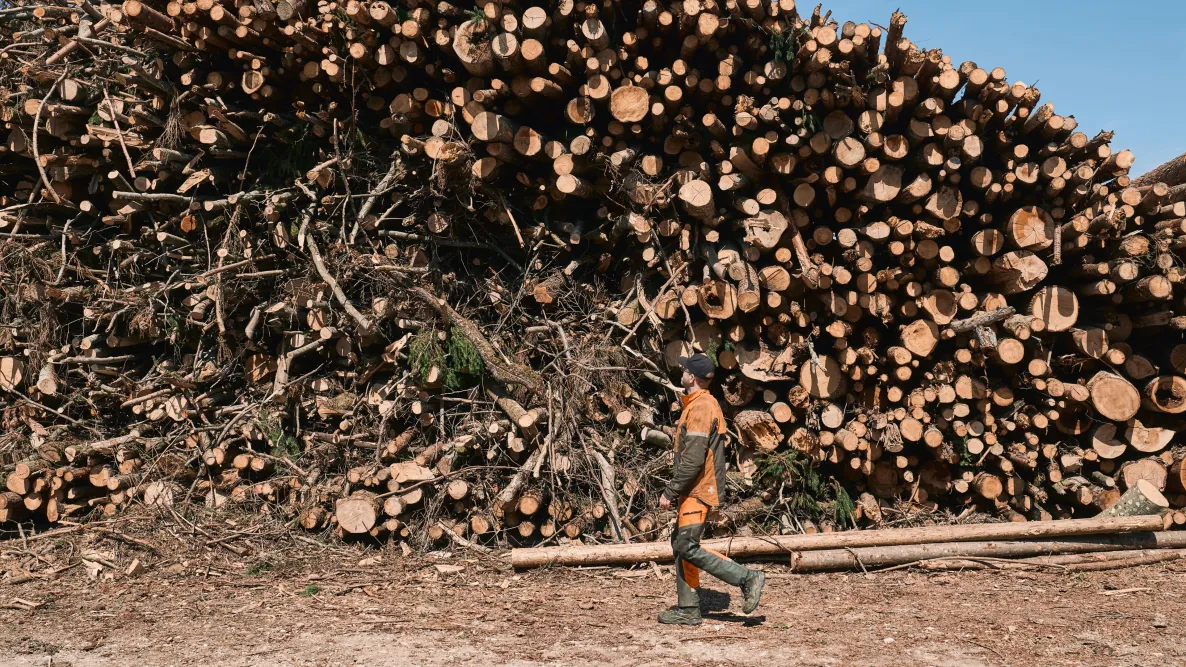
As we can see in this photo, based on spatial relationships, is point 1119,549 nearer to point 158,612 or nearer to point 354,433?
point 354,433

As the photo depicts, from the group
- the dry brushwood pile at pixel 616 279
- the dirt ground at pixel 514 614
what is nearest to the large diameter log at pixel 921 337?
the dry brushwood pile at pixel 616 279

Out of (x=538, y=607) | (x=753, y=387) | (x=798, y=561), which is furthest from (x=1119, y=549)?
(x=538, y=607)

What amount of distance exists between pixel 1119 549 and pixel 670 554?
3.38m

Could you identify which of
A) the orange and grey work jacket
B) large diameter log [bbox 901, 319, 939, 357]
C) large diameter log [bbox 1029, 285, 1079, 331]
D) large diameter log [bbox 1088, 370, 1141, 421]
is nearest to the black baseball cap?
the orange and grey work jacket

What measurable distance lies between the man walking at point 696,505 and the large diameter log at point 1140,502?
3.15 m

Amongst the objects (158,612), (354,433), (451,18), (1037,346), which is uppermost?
(451,18)

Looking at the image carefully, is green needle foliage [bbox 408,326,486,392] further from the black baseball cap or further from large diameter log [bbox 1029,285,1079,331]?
large diameter log [bbox 1029,285,1079,331]

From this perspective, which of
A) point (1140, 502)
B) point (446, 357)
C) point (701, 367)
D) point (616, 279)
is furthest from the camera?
point (616, 279)

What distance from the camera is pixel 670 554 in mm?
5367

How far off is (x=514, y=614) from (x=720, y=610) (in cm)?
130

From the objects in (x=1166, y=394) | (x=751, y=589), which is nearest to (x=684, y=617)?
(x=751, y=589)

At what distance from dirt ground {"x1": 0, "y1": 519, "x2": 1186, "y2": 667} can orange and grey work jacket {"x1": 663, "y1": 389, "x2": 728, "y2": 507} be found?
2.57ft

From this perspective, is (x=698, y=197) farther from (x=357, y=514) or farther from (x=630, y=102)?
(x=357, y=514)

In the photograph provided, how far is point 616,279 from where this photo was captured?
667 centimetres
